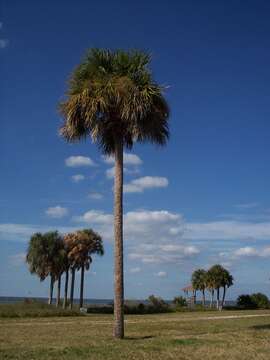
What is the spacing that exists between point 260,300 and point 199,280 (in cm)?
1532

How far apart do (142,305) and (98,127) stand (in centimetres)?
3639

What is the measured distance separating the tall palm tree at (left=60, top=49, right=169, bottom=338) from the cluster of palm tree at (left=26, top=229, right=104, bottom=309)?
41.8 metres

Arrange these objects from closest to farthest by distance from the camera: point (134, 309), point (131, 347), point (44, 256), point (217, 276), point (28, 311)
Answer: point (131, 347) → point (28, 311) → point (134, 309) → point (44, 256) → point (217, 276)

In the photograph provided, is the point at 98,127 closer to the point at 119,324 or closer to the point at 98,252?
the point at 119,324

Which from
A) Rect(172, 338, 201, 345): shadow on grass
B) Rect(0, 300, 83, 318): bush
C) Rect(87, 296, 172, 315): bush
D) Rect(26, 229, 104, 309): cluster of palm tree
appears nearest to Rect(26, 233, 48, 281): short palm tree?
Rect(26, 229, 104, 309): cluster of palm tree

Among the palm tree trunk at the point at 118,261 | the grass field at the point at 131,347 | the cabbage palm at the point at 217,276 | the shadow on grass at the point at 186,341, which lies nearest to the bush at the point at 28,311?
the grass field at the point at 131,347

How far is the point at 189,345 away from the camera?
16141mm

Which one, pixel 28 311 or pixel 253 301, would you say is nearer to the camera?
pixel 28 311

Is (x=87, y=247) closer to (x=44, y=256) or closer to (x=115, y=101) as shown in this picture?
(x=44, y=256)

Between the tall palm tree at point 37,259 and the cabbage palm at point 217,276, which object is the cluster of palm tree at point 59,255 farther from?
the cabbage palm at point 217,276

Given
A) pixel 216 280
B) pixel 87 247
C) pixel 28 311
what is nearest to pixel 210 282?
pixel 216 280

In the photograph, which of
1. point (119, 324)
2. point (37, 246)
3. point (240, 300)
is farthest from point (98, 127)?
point (240, 300)

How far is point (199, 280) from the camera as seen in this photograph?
8538cm

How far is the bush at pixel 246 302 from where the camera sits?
71.1 m
